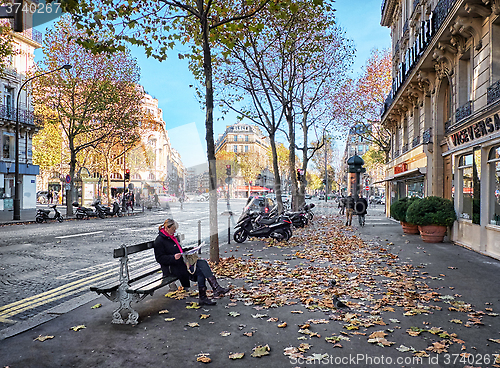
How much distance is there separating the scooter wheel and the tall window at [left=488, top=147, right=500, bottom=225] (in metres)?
7.15

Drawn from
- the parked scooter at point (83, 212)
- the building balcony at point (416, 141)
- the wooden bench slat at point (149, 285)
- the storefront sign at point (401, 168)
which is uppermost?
the building balcony at point (416, 141)

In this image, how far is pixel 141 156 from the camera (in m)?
65.4

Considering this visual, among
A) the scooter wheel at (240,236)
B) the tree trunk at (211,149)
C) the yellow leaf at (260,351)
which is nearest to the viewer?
the yellow leaf at (260,351)

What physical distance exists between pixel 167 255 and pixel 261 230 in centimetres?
793

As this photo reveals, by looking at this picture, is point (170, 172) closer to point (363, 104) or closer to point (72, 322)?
point (363, 104)

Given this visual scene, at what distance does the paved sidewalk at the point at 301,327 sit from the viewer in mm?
3785

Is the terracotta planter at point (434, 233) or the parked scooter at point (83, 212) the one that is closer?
the terracotta planter at point (434, 233)

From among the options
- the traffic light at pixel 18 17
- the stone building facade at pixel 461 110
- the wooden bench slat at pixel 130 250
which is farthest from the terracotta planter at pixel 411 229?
the traffic light at pixel 18 17

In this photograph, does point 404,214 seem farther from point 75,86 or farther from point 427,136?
point 75,86

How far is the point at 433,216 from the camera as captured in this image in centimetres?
1228

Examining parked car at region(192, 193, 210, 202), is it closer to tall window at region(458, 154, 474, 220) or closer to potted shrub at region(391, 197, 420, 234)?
potted shrub at region(391, 197, 420, 234)

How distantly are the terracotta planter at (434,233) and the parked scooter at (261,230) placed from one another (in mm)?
4392

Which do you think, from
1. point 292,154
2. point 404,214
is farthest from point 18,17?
point 292,154

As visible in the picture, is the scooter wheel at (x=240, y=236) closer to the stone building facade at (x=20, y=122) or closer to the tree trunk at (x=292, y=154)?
the tree trunk at (x=292, y=154)
